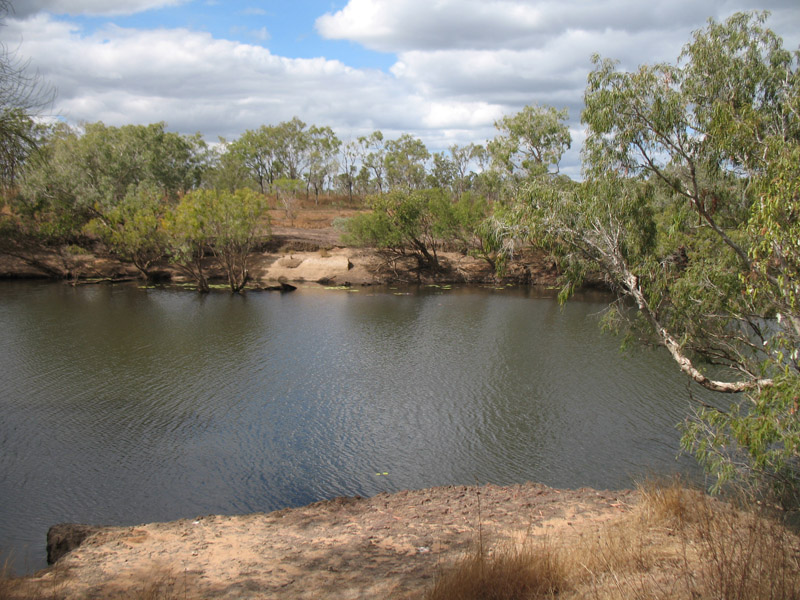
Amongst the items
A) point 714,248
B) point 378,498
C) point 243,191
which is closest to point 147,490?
point 378,498

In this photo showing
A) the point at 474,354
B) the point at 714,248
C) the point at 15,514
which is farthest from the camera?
the point at 474,354

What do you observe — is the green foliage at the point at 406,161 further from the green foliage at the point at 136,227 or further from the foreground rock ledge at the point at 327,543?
the foreground rock ledge at the point at 327,543

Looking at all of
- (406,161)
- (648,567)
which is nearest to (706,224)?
(648,567)

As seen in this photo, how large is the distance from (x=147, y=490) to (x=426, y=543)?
5547mm

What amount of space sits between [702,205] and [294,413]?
1005 cm

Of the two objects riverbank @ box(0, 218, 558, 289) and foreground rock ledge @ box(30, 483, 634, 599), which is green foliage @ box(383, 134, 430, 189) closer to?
riverbank @ box(0, 218, 558, 289)

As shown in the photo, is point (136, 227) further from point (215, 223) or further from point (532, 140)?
point (532, 140)

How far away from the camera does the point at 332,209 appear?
68.4m

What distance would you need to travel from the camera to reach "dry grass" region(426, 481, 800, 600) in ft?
15.6

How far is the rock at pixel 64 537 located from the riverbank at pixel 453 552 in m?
0.19

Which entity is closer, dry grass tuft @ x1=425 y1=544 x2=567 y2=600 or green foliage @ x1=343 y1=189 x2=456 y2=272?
dry grass tuft @ x1=425 y1=544 x2=567 y2=600

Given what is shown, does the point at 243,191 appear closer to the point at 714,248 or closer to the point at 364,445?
the point at 364,445

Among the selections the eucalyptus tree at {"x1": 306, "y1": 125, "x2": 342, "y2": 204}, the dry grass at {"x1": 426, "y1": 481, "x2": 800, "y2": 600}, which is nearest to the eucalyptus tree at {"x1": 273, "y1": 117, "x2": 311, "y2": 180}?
the eucalyptus tree at {"x1": 306, "y1": 125, "x2": 342, "y2": 204}

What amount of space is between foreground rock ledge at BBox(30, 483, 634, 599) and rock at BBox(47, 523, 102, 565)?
0.47ft
